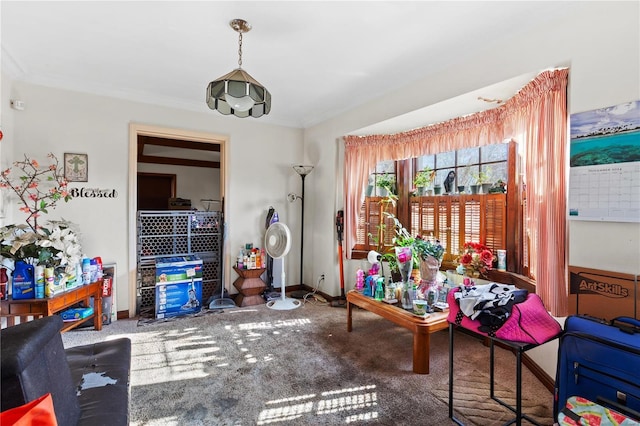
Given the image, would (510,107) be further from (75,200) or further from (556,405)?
(75,200)

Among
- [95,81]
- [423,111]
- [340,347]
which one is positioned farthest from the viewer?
[95,81]

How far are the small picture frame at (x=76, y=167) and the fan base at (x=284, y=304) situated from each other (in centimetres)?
255

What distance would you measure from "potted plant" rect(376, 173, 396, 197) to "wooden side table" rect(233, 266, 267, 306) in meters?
1.93

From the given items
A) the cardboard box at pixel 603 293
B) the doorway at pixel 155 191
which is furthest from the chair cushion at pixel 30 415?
the doorway at pixel 155 191

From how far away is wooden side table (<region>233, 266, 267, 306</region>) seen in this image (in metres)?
3.92

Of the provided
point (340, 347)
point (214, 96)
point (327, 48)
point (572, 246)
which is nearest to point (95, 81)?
point (214, 96)

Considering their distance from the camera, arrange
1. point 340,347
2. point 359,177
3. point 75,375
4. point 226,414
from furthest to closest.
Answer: point 359,177 < point 340,347 < point 226,414 < point 75,375

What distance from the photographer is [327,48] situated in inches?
97.3

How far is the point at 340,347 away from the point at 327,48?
2.59 m

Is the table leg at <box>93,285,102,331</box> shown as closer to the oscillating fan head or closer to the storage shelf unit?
the storage shelf unit

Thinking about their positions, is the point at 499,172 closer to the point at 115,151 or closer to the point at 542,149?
the point at 542,149

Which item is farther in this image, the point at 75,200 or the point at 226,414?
the point at 75,200

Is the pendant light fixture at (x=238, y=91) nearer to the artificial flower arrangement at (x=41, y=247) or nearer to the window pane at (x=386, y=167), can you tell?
the artificial flower arrangement at (x=41, y=247)

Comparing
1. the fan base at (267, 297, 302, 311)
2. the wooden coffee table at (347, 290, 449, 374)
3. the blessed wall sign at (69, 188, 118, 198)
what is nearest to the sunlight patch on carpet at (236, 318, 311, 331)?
the fan base at (267, 297, 302, 311)
